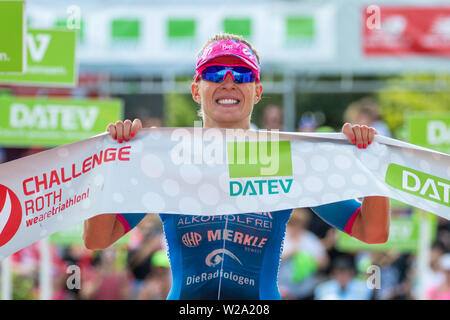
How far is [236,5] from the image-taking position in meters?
11.7

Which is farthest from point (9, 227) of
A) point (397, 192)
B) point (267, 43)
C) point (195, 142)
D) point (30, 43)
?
point (267, 43)

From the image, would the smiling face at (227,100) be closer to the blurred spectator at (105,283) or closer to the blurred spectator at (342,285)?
the blurred spectator at (105,283)

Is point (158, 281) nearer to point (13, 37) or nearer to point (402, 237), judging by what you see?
point (402, 237)

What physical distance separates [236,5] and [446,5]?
3300mm

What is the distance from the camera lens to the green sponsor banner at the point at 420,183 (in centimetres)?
305

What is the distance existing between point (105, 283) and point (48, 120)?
2593 mm

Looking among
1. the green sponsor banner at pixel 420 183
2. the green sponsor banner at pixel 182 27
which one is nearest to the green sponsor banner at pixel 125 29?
the green sponsor banner at pixel 182 27

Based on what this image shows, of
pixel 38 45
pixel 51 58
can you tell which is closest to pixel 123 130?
pixel 51 58

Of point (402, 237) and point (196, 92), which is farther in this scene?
point (402, 237)

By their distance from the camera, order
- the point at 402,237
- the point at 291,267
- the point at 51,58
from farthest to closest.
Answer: the point at 291,267 → the point at 402,237 → the point at 51,58

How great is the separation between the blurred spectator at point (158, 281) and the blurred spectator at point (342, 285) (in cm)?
190

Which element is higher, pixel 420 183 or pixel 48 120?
pixel 48 120

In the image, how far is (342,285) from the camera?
8742mm
